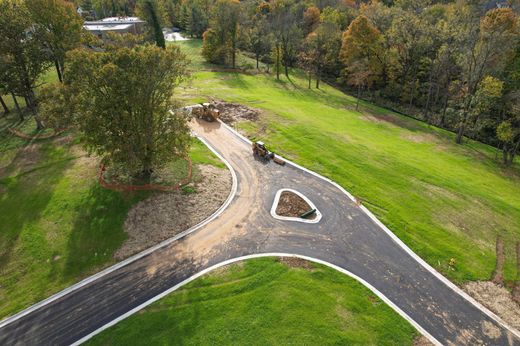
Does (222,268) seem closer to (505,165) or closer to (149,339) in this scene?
(149,339)

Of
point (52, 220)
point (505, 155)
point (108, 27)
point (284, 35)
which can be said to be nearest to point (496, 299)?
point (505, 155)

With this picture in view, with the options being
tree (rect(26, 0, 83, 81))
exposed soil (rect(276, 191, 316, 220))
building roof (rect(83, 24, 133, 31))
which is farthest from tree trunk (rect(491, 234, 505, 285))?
building roof (rect(83, 24, 133, 31))

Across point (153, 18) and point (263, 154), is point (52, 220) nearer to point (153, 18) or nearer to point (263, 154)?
point (263, 154)

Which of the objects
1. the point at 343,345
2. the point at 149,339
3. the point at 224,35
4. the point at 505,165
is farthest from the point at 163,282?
the point at 224,35

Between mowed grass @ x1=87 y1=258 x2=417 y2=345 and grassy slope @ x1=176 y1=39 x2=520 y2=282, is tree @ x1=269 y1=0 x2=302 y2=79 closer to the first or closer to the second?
grassy slope @ x1=176 y1=39 x2=520 y2=282

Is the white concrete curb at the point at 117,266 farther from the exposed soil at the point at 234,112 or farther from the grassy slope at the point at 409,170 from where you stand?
the exposed soil at the point at 234,112

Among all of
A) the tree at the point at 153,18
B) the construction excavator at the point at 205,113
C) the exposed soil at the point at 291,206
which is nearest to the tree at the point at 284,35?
the tree at the point at 153,18
